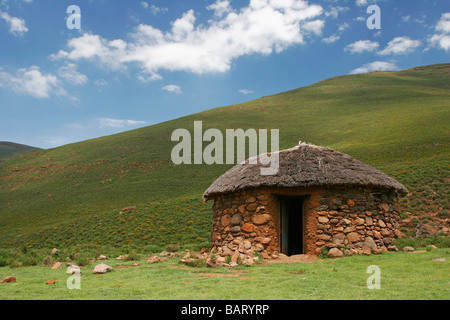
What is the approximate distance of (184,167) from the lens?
134 feet

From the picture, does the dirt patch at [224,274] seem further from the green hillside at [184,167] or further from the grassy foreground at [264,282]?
the green hillside at [184,167]

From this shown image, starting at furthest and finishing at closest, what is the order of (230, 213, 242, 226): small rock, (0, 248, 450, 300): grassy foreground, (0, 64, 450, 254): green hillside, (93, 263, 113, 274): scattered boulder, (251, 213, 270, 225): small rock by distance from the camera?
(0, 64, 450, 254): green hillside
(230, 213, 242, 226): small rock
(251, 213, 270, 225): small rock
(93, 263, 113, 274): scattered boulder
(0, 248, 450, 300): grassy foreground

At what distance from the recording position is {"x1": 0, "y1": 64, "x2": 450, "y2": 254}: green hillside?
872 inches

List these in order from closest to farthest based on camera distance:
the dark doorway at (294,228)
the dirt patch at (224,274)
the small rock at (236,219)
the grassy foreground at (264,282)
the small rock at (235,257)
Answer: the grassy foreground at (264,282) < the dirt patch at (224,274) < the small rock at (235,257) < the small rock at (236,219) < the dark doorway at (294,228)

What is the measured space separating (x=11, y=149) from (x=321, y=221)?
4941 inches

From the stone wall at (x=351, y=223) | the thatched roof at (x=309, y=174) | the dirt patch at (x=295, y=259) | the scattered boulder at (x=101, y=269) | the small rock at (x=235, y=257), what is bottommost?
the scattered boulder at (x=101, y=269)

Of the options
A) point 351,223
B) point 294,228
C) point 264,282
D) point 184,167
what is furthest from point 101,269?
point 184,167

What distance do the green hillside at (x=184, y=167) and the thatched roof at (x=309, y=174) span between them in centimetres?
690

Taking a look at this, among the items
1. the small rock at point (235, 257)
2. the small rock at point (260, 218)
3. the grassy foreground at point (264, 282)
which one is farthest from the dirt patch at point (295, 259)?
the small rock at point (260, 218)

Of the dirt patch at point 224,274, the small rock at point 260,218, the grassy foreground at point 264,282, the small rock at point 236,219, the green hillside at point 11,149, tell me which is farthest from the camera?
the green hillside at point 11,149

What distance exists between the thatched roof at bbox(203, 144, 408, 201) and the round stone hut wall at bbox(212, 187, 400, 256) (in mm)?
327

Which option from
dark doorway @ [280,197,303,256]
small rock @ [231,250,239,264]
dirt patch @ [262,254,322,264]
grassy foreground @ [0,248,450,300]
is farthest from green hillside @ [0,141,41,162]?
dirt patch @ [262,254,322,264]

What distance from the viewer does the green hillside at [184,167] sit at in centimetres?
2216

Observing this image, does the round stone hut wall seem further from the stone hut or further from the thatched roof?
the thatched roof
